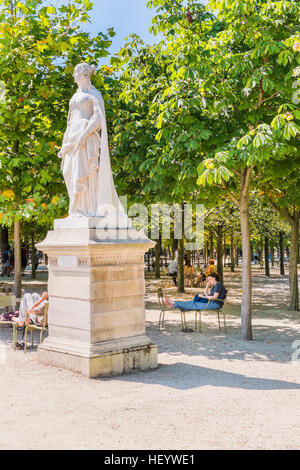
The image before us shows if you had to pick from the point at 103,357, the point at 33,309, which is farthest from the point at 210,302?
the point at 103,357

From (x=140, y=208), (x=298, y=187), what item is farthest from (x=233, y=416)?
(x=140, y=208)

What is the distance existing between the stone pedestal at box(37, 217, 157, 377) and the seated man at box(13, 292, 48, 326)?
1509 millimetres

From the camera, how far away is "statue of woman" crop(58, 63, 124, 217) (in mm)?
7508

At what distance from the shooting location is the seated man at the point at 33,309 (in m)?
9.20

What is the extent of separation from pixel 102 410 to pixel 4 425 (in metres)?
1.09

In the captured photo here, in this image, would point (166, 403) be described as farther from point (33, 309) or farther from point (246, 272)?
point (246, 272)

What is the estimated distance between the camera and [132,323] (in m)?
7.58

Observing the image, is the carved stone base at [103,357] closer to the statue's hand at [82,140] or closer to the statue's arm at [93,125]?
the statue's hand at [82,140]

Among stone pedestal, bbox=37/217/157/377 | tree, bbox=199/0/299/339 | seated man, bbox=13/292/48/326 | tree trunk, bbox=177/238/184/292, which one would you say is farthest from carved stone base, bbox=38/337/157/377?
tree trunk, bbox=177/238/184/292

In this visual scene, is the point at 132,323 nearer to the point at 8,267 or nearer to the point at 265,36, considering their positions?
the point at 265,36

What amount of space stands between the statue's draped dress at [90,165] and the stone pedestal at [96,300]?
0.32 m

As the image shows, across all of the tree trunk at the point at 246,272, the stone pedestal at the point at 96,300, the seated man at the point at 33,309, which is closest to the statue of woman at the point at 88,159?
the stone pedestal at the point at 96,300

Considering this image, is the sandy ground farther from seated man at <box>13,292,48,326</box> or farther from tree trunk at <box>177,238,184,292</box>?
tree trunk at <box>177,238,184,292</box>

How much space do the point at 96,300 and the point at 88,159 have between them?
2.18 m
